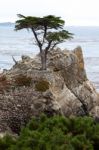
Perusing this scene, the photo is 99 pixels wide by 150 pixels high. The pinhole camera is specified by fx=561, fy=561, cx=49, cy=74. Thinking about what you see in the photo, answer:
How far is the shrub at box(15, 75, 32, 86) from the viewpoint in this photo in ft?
113

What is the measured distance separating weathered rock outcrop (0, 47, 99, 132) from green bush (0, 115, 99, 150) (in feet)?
41.3

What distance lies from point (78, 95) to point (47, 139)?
20.9 meters

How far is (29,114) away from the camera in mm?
32188

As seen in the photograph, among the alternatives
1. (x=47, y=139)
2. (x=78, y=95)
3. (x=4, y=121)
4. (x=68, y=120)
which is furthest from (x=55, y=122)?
(x=78, y=95)

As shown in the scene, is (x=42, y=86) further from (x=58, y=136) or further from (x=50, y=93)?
(x=58, y=136)

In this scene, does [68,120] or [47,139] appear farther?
[68,120]

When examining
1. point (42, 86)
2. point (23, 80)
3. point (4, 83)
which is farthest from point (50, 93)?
point (4, 83)

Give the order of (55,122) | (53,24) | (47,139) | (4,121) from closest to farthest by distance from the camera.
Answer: (47,139), (55,122), (4,121), (53,24)

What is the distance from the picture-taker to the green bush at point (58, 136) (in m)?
15.1

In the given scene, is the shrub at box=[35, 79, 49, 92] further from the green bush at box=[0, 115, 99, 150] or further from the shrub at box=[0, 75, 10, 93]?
the green bush at box=[0, 115, 99, 150]

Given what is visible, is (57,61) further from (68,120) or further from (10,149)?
(10,149)

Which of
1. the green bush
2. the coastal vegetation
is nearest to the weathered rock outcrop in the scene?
the coastal vegetation

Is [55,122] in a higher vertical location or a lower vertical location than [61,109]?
higher

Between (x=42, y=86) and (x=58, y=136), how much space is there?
18.4 m
